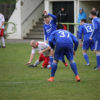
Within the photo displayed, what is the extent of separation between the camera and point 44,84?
11336 millimetres

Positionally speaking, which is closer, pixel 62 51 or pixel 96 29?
pixel 62 51

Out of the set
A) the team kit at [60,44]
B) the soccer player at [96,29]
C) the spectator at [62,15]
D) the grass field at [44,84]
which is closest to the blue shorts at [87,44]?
the team kit at [60,44]

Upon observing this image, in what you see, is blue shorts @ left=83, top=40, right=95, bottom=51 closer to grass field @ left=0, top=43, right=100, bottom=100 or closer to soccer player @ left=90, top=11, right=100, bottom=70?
grass field @ left=0, top=43, right=100, bottom=100

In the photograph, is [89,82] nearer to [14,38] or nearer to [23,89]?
[23,89]

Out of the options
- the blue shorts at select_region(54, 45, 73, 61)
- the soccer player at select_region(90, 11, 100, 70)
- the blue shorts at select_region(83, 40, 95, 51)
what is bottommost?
the blue shorts at select_region(83, 40, 95, 51)

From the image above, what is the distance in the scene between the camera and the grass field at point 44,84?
974cm

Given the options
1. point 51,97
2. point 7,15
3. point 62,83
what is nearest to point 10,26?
point 7,15

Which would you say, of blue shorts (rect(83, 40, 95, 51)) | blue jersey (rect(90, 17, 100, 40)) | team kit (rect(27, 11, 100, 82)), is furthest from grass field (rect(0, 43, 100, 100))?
blue jersey (rect(90, 17, 100, 40))

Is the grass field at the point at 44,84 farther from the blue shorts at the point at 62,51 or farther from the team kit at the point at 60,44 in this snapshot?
the blue shorts at the point at 62,51

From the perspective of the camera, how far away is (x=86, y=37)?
1560 cm

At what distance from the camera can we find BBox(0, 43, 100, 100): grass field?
32.0ft

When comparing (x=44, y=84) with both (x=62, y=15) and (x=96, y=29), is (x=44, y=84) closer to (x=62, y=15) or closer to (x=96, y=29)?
(x=96, y=29)

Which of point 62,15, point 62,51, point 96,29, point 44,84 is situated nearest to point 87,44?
point 96,29

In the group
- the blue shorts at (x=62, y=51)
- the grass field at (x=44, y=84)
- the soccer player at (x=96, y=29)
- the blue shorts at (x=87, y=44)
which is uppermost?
the soccer player at (x=96, y=29)
